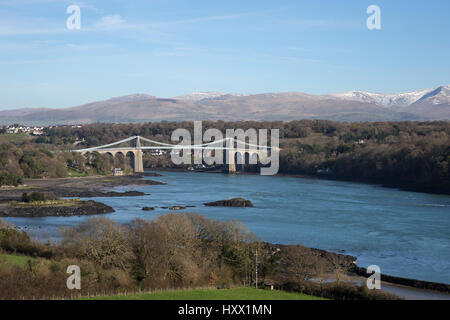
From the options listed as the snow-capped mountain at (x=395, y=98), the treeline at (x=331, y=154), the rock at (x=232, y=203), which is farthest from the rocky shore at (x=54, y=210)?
the snow-capped mountain at (x=395, y=98)

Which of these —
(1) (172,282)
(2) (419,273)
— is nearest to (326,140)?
(2) (419,273)

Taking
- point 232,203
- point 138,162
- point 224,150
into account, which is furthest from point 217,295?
point 224,150

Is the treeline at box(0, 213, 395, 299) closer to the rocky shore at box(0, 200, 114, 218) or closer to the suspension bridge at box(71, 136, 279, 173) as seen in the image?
the rocky shore at box(0, 200, 114, 218)

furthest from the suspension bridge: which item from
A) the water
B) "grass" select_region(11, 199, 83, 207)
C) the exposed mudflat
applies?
"grass" select_region(11, 199, 83, 207)

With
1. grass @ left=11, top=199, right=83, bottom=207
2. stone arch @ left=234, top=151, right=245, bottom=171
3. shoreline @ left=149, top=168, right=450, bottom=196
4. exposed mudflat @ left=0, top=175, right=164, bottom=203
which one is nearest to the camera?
grass @ left=11, top=199, right=83, bottom=207

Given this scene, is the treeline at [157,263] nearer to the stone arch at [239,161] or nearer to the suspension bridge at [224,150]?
the suspension bridge at [224,150]
